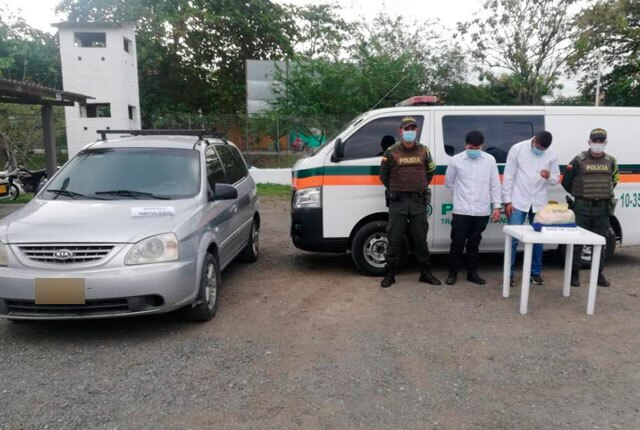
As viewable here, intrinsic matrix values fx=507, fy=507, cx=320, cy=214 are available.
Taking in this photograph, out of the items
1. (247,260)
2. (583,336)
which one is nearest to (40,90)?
(247,260)

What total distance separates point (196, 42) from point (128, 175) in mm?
24619

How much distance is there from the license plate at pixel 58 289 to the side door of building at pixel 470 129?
406cm

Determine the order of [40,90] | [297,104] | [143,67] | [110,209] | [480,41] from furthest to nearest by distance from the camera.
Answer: [143,67] → [480,41] → [297,104] → [40,90] → [110,209]

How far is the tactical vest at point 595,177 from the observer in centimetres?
562

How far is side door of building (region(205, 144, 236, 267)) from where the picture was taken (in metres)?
5.14

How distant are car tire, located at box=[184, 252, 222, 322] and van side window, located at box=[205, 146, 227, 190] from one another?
912 millimetres

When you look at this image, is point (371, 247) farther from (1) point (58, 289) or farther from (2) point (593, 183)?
(1) point (58, 289)

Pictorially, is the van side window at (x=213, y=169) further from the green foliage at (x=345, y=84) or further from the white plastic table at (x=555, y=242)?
the green foliage at (x=345, y=84)

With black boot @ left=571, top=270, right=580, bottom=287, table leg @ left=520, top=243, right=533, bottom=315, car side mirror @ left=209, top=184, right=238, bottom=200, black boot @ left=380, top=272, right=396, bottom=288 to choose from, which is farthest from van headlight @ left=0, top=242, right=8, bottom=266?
black boot @ left=571, top=270, right=580, bottom=287

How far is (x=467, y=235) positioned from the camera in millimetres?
5879

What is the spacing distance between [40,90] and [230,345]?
9.28m

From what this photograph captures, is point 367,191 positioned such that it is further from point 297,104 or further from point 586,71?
point 586,71

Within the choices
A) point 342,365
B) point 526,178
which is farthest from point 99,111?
point 342,365

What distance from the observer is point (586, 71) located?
80.3ft
